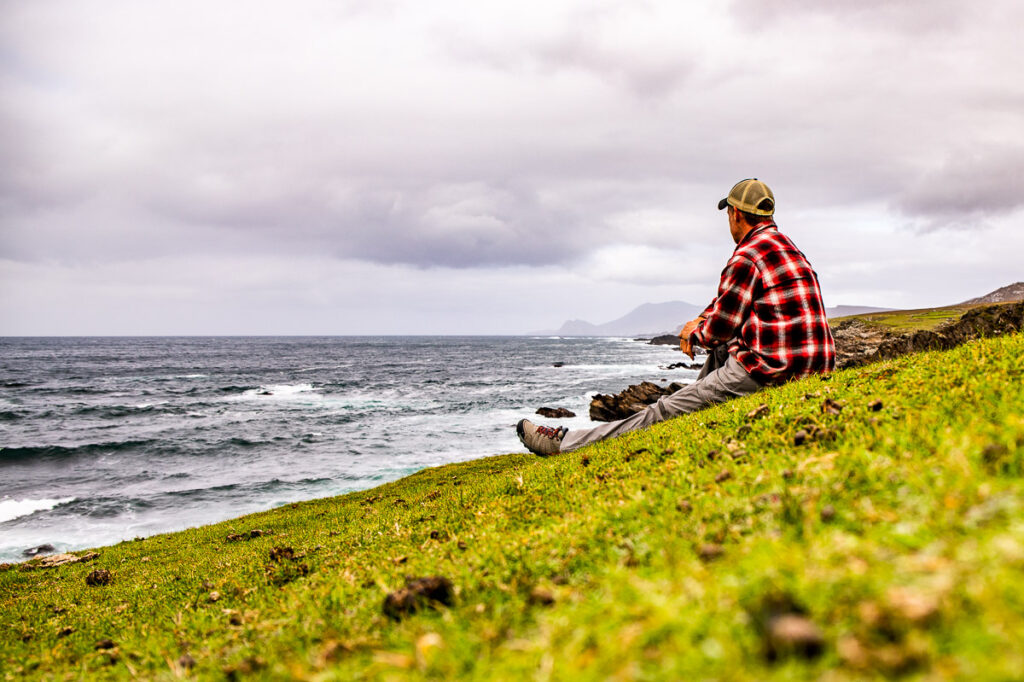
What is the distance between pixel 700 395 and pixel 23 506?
34.0 m

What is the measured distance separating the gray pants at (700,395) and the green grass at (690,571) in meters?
1.28

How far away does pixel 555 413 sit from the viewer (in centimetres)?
4912

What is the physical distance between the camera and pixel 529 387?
75.1m

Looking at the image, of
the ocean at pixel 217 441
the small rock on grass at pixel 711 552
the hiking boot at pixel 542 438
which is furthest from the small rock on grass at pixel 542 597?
the ocean at pixel 217 441

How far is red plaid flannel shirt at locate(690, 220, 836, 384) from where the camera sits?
28.2 ft

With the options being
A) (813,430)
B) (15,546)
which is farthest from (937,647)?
(15,546)

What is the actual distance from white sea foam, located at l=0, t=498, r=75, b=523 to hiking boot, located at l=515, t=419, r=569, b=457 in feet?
92.5

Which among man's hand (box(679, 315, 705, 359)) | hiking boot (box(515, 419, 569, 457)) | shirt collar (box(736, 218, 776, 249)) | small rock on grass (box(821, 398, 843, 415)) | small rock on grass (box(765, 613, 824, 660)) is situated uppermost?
shirt collar (box(736, 218, 776, 249))

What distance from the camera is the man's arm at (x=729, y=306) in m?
8.79

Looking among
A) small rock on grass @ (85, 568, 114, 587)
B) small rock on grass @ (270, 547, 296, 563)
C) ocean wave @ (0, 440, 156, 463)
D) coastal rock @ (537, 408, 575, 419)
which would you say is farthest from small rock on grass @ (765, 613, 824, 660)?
ocean wave @ (0, 440, 156, 463)

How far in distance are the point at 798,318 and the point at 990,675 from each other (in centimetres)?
809

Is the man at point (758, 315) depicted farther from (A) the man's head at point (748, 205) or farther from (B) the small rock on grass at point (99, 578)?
(B) the small rock on grass at point (99, 578)

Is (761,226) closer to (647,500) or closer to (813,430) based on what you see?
(813,430)

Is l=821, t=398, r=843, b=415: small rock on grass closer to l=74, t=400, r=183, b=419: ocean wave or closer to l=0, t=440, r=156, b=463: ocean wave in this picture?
l=0, t=440, r=156, b=463: ocean wave
